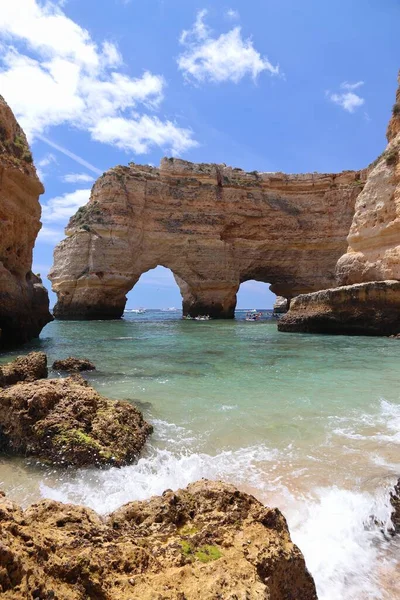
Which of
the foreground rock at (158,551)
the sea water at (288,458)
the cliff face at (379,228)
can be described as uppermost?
the cliff face at (379,228)

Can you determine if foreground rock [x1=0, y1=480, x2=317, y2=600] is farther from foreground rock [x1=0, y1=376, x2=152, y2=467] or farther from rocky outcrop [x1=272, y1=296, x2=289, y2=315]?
rocky outcrop [x1=272, y1=296, x2=289, y2=315]

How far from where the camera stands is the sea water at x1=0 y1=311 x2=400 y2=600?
2.51m

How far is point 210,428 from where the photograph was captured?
4715 millimetres

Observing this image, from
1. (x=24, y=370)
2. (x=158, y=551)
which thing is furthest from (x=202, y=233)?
(x=158, y=551)

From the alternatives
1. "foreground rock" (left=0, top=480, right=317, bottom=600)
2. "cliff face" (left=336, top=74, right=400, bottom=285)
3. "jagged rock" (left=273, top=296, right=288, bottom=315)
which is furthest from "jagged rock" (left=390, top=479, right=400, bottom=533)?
"jagged rock" (left=273, top=296, right=288, bottom=315)

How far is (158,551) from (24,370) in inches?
234

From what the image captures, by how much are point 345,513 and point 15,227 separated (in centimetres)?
1445

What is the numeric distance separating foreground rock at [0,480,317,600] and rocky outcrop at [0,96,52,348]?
37.6 ft

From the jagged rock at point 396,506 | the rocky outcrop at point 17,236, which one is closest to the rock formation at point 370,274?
the rocky outcrop at point 17,236

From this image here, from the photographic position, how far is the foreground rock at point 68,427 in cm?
375

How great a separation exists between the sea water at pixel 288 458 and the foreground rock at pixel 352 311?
9605 millimetres

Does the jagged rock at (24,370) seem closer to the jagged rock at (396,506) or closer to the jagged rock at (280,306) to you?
the jagged rock at (396,506)

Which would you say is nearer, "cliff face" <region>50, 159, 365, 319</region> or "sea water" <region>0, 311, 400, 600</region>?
"sea water" <region>0, 311, 400, 600</region>

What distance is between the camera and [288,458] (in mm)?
3764
